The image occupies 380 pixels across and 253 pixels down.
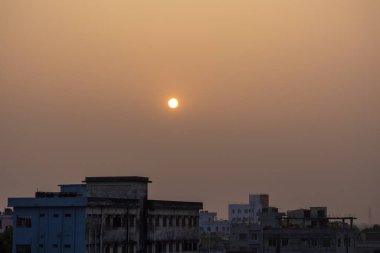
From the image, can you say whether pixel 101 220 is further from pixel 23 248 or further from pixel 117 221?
pixel 23 248

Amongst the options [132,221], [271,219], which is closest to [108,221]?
[132,221]

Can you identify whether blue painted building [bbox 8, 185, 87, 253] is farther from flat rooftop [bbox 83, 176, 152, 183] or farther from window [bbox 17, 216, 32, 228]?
flat rooftop [bbox 83, 176, 152, 183]

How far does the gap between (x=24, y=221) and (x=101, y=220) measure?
8.82m

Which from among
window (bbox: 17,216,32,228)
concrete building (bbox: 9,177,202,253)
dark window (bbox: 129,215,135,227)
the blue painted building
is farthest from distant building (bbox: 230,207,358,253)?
window (bbox: 17,216,32,228)

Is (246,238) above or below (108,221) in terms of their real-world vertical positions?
below

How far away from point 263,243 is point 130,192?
39.6 m

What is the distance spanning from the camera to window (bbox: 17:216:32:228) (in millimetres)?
90875

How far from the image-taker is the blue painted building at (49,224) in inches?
3529

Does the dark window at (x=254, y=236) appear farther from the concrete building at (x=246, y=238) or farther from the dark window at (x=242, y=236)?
the dark window at (x=242, y=236)

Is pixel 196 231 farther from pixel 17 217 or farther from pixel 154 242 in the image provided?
pixel 17 217

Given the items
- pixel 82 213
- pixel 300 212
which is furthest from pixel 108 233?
pixel 300 212

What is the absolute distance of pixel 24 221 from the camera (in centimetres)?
9112

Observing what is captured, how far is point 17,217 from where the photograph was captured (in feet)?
301

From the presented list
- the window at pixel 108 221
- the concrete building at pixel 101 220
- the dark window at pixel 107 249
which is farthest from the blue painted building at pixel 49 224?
the window at pixel 108 221
